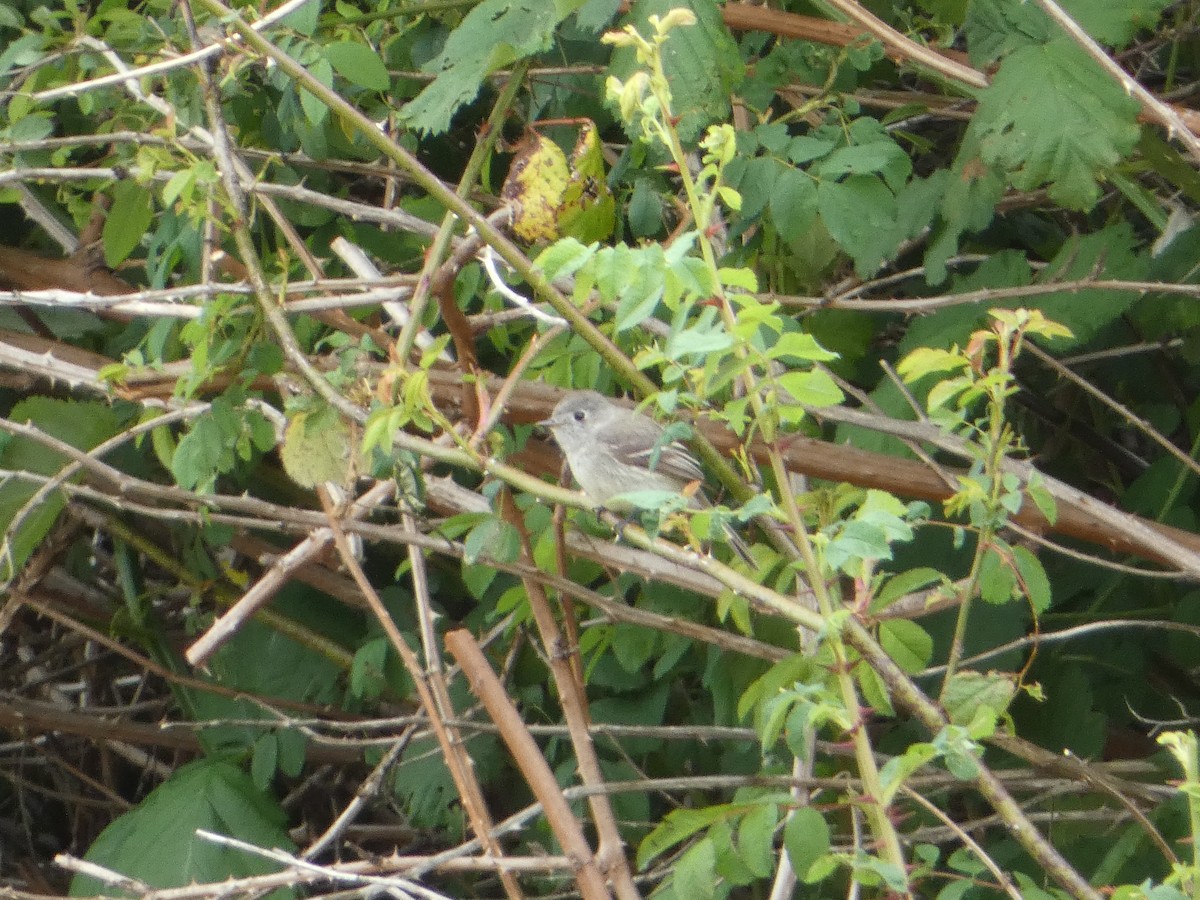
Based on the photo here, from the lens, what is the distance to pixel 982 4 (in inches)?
134

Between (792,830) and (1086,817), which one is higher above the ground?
(792,830)

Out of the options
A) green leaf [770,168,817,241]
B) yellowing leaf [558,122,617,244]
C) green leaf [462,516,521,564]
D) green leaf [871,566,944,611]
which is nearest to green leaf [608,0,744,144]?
yellowing leaf [558,122,617,244]

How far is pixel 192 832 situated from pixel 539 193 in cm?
235

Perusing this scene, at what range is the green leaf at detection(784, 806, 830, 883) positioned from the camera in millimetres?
2334

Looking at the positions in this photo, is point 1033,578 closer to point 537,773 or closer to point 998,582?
point 998,582

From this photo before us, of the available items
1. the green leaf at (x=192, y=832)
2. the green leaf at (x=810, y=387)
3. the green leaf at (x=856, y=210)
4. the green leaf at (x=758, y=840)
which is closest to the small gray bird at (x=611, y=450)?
the green leaf at (x=856, y=210)

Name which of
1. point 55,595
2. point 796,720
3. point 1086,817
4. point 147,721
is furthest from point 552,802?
point 147,721

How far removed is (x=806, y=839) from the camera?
2.34 metres

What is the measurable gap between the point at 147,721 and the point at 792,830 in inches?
159

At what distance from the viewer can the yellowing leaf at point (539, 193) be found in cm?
305

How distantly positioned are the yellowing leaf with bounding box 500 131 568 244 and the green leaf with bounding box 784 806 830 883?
133 cm

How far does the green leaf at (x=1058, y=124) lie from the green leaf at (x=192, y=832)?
282 cm

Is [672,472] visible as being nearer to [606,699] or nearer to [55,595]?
[606,699]

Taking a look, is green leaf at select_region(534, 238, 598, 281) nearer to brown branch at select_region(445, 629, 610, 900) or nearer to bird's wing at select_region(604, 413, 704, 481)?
brown branch at select_region(445, 629, 610, 900)
